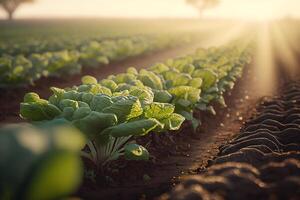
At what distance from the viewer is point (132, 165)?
18.0 ft

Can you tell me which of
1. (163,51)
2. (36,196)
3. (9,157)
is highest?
(9,157)

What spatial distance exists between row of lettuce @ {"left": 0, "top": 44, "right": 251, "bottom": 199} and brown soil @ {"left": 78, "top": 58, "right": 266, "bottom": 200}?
0.23 meters

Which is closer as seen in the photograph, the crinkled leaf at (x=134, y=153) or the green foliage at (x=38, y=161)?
the green foliage at (x=38, y=161)

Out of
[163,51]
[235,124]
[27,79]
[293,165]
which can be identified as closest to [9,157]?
[293,165]

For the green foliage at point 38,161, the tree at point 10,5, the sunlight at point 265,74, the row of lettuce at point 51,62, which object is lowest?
the tree at point 10,5

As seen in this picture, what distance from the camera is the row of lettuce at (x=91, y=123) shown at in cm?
240

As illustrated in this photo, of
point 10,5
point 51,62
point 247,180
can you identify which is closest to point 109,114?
point 247,180

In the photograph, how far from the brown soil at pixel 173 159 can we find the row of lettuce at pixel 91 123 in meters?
0.23

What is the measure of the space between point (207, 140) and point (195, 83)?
86 cm

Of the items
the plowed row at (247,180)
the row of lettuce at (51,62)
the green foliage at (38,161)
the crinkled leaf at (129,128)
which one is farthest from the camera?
the row of lettuce at (51,62)

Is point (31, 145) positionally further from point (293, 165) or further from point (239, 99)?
point (239, 99)

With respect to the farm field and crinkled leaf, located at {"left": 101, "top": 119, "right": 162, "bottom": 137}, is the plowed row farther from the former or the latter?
crinkled leaf, located at {"left": 101, "top": 119, "right": 162, "bottom": 137}

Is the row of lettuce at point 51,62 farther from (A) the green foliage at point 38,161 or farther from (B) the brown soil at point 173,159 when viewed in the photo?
(A) the green foliage at point 38,161

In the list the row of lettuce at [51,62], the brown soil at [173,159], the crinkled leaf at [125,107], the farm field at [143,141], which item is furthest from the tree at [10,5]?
the crinkled leaf at [125,107]
